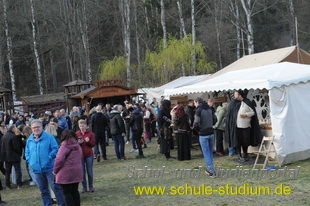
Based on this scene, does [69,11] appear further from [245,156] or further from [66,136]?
[66,136]

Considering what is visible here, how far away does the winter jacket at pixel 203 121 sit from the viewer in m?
8.34

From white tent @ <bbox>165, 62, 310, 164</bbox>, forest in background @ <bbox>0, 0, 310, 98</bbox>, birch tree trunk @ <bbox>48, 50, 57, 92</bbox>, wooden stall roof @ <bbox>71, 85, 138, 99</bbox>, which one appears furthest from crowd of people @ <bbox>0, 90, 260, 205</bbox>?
birch tree trunk @ <bbox>48, 50, 57, 92</bbox>

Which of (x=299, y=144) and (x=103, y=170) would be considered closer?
(x=299, y=144)

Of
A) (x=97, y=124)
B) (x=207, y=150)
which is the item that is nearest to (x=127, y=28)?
(x=97, y=124)

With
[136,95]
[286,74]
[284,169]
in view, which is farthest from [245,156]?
[136,95]

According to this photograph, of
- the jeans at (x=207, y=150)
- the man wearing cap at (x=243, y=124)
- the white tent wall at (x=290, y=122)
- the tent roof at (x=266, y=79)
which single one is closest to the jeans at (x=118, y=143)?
the tent roof at (x=266, y=79)

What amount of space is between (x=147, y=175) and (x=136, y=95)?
641 inches

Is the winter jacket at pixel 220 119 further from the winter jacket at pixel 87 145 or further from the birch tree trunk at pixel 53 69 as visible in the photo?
the birch tree trunk at pixel 53 69

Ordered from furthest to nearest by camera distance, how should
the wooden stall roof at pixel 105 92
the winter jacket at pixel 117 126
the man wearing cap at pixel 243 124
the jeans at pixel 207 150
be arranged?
the wooden stall roof at pixel 105 92 < the winter jacket at pixel 117 126 < the man wearing cap at pixel 243 124 < the jeans at pixel 207 150

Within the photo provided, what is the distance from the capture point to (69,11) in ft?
110

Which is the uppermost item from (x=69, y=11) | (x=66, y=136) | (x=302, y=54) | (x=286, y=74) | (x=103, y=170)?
(x=69, y=11)

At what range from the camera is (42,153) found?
21.1 ft

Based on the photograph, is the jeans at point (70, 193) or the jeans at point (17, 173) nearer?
the jeans at point (70, 193)

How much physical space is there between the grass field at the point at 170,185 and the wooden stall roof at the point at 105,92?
1238cm
